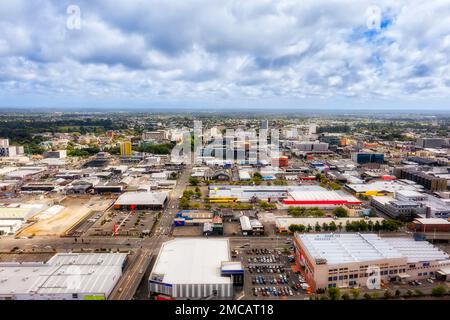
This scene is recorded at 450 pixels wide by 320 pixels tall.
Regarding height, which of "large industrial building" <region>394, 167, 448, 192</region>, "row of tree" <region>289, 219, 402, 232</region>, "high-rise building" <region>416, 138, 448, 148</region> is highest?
"high-rise building" <region>416, 138, 448, 148</region>

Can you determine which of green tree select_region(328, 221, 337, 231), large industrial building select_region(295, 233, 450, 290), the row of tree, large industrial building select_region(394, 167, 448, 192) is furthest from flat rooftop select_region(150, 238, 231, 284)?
large industrial building select_region(394, 167, 448, 192)

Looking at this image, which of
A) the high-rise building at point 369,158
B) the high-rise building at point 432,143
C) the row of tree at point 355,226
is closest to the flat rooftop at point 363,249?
the row of tree at point 355,226

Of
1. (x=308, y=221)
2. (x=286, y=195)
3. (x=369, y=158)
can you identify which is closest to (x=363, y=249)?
(x=308, y=221)

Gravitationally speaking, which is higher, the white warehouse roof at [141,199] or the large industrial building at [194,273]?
the white warehouse roof at [141,199]

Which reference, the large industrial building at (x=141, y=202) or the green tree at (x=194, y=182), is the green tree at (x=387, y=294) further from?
the green tree at (x=194, y=182)

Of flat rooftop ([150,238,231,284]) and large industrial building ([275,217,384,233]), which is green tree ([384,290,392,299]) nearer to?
flat rooftop ([150,238,231,284])

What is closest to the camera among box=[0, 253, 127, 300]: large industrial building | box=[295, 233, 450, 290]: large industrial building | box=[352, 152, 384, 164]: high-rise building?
box=[0, 253, 127, 300]: large industrial building
